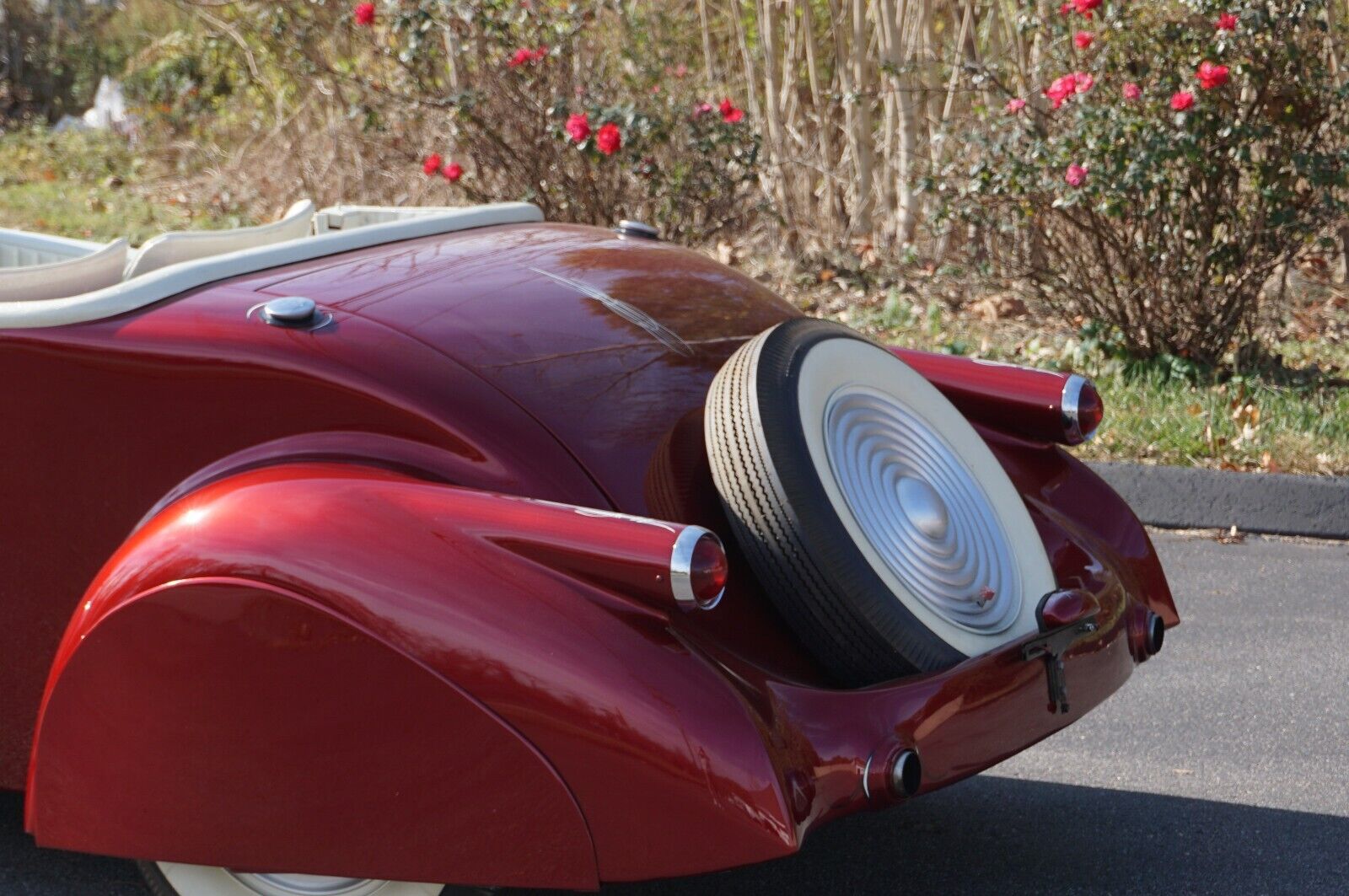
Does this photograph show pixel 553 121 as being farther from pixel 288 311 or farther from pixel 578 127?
pixel 288 311

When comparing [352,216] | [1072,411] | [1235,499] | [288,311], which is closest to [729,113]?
[1235,499]

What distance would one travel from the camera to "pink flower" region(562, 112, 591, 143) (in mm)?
7074

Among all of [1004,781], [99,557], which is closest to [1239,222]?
[1004,781]

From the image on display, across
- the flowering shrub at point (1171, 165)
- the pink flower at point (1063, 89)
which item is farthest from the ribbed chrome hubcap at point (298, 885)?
the pink flower at point (1063, 89)

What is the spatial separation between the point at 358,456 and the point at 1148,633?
58.6 inches

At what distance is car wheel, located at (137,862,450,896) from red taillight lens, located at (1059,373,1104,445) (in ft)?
5.73

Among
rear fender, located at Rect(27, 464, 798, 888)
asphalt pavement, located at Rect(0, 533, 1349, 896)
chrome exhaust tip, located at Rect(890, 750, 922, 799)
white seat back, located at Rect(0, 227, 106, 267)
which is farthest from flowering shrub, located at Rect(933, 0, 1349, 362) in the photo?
rear fender, located at Rect(27, 464, 798, 888)

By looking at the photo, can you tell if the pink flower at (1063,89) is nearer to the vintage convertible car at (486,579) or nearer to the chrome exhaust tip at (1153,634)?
the vintage convertible car at (486,579)

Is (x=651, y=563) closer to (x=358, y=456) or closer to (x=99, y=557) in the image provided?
(x=358, y=456)

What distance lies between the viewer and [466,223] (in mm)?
3662

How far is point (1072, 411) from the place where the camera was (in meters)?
3.37

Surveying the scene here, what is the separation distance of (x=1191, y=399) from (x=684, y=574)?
14.0 ft

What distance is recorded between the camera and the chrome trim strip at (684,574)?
2273mm

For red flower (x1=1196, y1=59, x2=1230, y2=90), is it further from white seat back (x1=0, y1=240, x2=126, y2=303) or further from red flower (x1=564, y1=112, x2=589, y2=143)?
white seat back (x1=0, y1=240, x2=126, y2=303)
